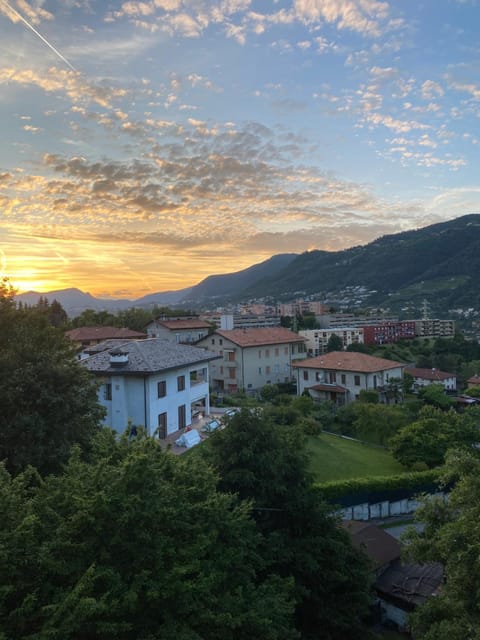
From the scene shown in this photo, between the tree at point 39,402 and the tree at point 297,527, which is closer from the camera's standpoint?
the tree at point 297,527

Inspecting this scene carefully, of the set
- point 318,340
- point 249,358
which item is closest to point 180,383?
point 249,358

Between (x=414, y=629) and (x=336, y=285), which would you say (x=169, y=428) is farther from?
(x=336, y=285)

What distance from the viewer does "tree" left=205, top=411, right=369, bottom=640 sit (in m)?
11.6

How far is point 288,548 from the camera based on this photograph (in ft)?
37.3

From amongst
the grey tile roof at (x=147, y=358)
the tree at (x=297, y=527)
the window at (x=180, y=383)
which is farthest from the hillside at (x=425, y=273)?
the tree at (x=297, y=527)

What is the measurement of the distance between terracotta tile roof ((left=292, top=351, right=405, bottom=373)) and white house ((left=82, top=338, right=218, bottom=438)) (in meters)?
20.1

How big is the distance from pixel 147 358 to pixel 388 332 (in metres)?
69.6

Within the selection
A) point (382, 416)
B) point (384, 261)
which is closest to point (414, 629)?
point (382, 416)

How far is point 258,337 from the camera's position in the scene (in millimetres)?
51406

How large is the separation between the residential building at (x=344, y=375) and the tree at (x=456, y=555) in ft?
102

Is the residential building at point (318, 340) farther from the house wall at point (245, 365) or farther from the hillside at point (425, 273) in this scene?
the hillside at point (425, 273)

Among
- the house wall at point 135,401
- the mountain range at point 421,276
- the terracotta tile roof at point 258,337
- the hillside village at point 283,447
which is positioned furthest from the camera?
the mountain range at point 421,276

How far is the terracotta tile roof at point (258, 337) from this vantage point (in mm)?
49578

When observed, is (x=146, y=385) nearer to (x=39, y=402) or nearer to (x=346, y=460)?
(x=39, y=402)
